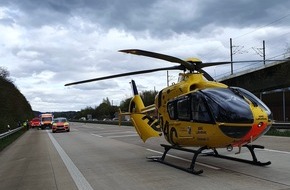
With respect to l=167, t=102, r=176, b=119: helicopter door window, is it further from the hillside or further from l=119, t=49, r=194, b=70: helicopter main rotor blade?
the hillside

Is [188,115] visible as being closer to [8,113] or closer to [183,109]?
[183,109]

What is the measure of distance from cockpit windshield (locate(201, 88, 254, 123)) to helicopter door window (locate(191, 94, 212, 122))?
23 cm

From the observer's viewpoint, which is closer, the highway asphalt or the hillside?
the highway asphalt

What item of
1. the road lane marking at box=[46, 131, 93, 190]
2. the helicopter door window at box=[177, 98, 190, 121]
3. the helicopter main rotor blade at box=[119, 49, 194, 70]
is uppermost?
the helicopter main rotor blade at box=[119, 49, 194, 70]

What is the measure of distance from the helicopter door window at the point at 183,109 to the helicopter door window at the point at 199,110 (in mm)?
277

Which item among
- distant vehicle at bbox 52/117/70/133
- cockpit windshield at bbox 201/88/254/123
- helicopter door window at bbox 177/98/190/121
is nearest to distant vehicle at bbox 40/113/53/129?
distant vehicle at bbox 52/117/70/133

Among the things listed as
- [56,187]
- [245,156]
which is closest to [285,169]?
[245,156]

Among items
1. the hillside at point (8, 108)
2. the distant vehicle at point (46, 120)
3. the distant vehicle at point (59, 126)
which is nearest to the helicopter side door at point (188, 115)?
the hillside at point (8, 108)

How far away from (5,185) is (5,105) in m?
54.4

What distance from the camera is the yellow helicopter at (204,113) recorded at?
9.75m

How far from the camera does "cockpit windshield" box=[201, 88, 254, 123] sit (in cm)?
964

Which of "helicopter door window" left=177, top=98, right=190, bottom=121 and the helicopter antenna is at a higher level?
the helicopter antenna

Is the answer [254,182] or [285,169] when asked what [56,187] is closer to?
[254,182]

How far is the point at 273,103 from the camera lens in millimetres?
69062
